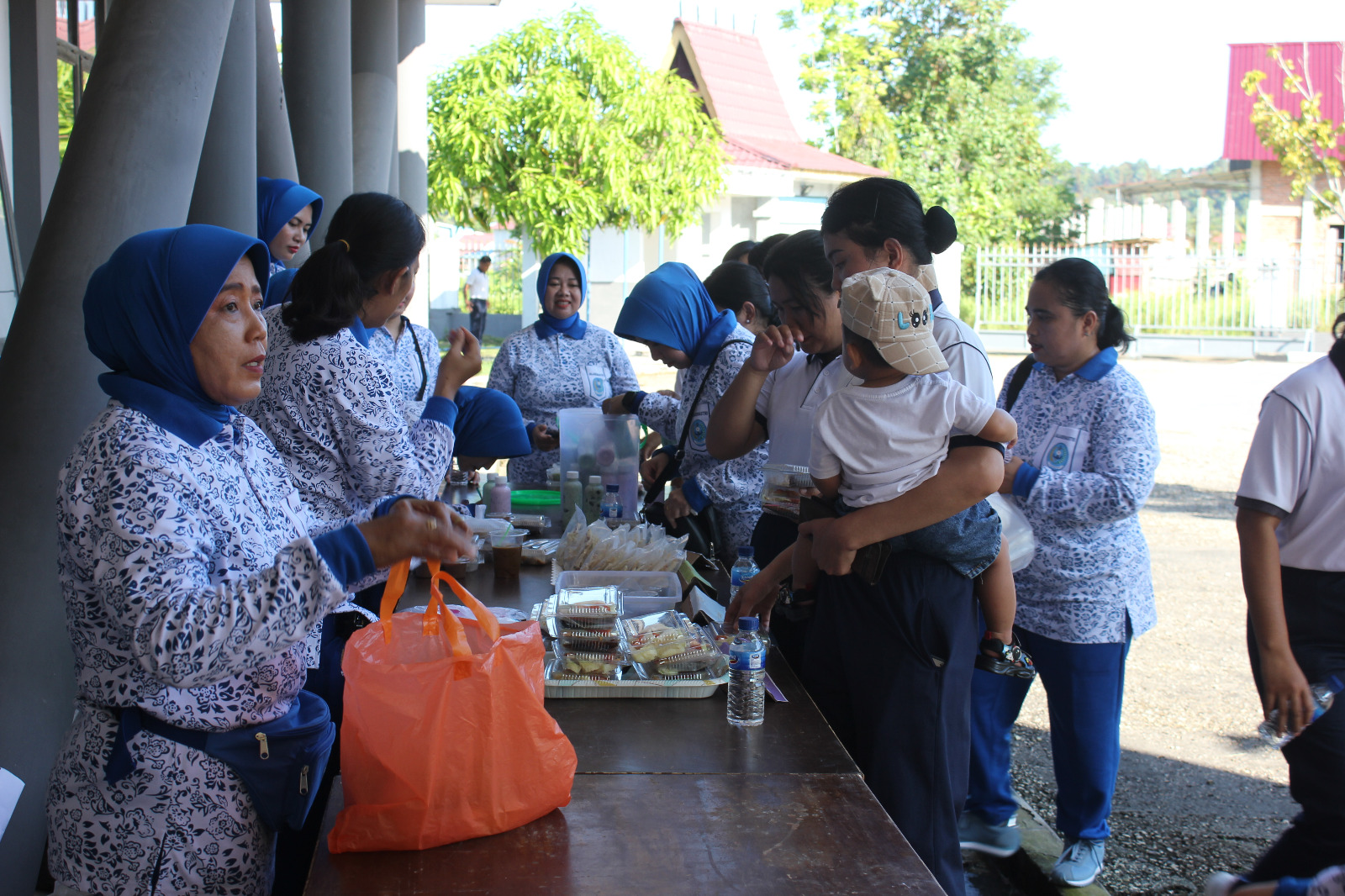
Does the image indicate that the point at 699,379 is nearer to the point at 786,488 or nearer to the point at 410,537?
the point at 786,488

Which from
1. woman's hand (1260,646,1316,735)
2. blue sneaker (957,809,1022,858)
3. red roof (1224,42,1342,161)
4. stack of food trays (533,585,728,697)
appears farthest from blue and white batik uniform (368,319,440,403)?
red roof (1224,42,1342,161)

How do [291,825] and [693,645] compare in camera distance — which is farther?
[693,645]

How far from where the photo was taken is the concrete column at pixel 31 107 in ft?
18.9

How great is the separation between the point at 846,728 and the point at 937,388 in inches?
31.3

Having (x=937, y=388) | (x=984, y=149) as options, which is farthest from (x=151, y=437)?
(x=984, y=149)

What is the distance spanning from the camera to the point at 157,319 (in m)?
1.56

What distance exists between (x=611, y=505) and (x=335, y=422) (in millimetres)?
1337

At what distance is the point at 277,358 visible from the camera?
2.35 meters

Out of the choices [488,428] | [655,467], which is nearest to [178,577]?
[488,428]

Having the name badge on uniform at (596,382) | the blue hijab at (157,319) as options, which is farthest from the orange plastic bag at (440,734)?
the name badge on uniform at (596,382)

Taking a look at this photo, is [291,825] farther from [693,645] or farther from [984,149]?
[984,149]

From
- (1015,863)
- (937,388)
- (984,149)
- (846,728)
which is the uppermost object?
(984,149)

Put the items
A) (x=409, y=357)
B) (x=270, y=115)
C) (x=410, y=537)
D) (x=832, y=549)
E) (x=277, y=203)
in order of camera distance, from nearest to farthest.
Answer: (x=410, y=537)
(x=832, y=549)
(x=409, y=357)
(x=277, y=203)
(x=270, y=115)

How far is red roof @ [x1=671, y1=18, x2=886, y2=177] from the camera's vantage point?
76.5 feet
